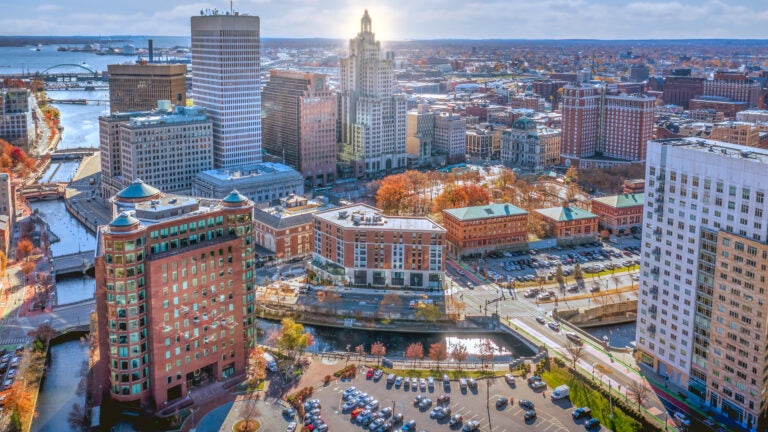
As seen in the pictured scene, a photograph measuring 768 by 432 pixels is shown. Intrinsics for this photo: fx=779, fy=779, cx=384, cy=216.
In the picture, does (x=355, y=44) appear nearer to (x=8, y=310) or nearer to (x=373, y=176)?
(x=373, y=176)

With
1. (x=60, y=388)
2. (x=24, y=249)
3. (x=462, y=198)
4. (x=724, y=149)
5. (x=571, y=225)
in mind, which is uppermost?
(x=724, y=149)

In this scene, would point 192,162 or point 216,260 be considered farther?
point 192,162

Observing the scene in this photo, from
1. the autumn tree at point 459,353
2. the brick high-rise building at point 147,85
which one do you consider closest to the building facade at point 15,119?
the brick high-rise building at point 147,85

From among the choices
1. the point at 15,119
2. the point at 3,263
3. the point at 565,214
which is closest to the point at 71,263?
the point at 3,263

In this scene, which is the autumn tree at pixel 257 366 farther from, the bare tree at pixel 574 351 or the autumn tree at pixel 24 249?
the autumn tree at pixel 24 249

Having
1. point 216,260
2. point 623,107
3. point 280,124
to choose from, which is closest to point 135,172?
point 280,124

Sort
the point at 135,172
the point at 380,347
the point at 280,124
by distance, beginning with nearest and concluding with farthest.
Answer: the point at 380,347, the point at 135,172, the point at 280,124

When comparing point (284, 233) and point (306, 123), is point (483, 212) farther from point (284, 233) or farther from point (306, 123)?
point (306, 123)
